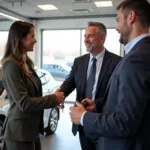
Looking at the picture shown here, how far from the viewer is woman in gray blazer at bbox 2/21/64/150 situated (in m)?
1.60

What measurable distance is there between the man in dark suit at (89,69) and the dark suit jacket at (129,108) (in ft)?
2.91

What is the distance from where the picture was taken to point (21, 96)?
62.7 inches

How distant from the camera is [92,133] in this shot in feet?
3.52

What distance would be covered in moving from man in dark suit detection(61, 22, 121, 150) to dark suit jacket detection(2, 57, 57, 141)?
1.36 ft

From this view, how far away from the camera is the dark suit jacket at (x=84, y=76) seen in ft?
6.56

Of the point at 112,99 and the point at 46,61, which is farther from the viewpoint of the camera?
the point at 46,61

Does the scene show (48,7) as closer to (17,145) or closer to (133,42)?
(17,145)

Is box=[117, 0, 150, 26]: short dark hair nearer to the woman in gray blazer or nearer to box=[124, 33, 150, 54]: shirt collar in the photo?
box=[124, 33, 150, 54]: shirt collar

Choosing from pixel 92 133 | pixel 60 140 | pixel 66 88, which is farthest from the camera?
pixel 60 140

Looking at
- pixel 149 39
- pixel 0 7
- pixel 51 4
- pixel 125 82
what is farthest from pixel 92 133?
pixel 0 7

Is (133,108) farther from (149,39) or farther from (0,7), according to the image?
(0,7)

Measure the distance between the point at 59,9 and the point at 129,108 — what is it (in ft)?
20.1

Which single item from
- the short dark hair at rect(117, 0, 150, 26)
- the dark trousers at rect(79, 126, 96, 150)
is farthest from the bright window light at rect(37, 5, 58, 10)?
the short dark hair at rect(117, 0, 150, 26)

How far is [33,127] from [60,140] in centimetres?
254
